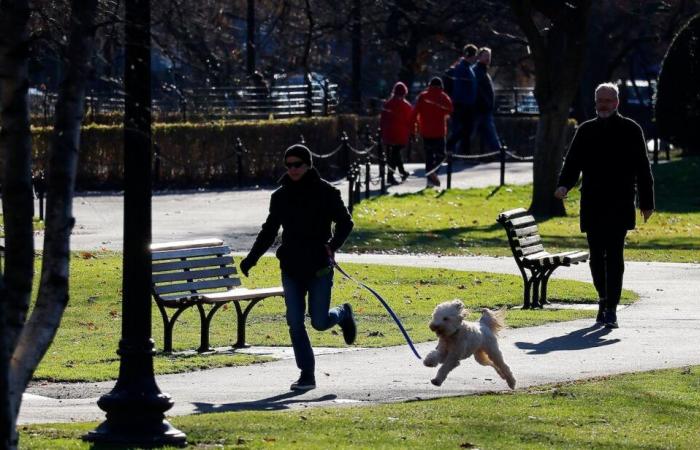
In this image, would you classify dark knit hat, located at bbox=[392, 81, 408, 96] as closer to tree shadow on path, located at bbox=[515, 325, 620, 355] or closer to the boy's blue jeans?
tree shadow on path, located at bbox=[515, 325, 620, 355]

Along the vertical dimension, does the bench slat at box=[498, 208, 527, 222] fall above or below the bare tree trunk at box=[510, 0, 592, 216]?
below

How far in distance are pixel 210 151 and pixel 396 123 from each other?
399 cm

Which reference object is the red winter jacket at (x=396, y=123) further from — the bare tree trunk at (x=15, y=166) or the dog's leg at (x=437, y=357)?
the bare tree trunk at (x=15, y=166)

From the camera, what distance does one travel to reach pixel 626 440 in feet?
29.1

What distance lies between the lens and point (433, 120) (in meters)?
30.7

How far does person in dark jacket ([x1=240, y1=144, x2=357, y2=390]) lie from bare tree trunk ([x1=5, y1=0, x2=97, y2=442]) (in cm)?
383

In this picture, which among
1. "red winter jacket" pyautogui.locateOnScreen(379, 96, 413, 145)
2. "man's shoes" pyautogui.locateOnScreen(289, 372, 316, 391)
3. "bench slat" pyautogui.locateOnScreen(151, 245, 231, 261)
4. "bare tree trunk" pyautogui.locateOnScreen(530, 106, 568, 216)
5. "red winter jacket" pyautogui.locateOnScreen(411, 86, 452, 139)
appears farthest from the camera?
"red winter jacket" pyautogui.locateOnScreen(379, 96, 413, 145)

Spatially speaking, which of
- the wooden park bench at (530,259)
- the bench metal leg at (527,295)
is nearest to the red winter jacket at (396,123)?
the wooden park bench at (530,259)

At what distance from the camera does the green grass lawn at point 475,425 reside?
8633 mm

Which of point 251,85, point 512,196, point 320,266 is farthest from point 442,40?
point 320,266

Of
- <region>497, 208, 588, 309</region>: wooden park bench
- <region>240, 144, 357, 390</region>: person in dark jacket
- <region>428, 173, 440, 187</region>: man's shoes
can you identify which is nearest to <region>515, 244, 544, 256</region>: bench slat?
<region>497, 208, 588, 309</region>: wooden park bench

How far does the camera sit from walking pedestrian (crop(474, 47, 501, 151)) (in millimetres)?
32481

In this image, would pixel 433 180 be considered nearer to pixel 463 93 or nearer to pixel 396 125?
pixel 396 125

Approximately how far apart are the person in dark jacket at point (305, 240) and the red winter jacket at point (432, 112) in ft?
63.4
